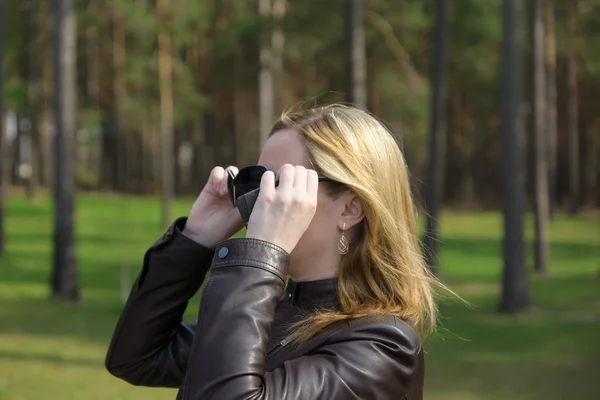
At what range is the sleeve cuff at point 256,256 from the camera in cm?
199

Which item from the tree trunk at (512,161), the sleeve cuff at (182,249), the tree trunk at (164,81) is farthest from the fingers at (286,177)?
the tree trunk at (164,81)

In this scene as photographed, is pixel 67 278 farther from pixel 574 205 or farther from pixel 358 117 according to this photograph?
pixel 574 205

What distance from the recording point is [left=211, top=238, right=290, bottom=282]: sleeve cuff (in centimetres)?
199

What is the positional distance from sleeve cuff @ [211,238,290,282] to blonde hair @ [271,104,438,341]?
0.71 feet

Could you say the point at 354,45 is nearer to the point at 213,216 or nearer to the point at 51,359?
the point at 51,359

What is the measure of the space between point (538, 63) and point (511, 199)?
637 cm

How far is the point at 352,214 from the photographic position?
2.19 m

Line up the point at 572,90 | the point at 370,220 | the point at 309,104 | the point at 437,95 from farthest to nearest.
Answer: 1. the point at 572,90
2. the point at 437,95
3. the point at 309,104
4. the point at 370,220

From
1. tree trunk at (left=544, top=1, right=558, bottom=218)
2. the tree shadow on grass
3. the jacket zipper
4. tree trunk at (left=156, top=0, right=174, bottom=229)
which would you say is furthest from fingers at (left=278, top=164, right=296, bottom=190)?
tree trunk at (left=544, top=1, right=558, bottom=218)

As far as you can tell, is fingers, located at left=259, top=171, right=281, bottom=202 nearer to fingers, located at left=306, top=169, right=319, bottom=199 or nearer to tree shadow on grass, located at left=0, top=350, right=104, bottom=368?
fingers, located at left=306, top=169, right=319, bottom=199

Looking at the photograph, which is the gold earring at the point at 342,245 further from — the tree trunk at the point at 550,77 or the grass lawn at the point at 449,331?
the tree trunk at the point at 550,77

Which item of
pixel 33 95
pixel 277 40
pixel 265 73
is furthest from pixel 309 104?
pixel 33 95

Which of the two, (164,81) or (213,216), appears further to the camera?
(164,81)

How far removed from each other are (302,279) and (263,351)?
35 cm
